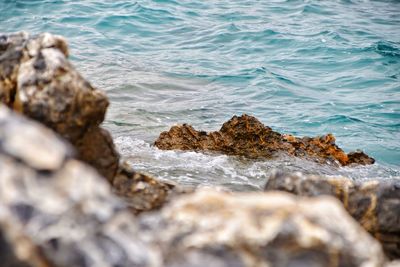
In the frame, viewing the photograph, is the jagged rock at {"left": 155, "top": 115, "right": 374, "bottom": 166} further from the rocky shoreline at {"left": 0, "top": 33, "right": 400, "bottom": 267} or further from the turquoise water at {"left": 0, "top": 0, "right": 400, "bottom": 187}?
the rocky shoreline at {"left": 0, "top": 33, "right": 400, "bottom": 267}

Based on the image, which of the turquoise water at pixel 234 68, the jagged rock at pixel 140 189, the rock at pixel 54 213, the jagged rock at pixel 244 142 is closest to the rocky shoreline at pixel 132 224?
the rock at pixel 54 213

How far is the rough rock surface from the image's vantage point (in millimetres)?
4266

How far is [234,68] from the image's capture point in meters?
15.8

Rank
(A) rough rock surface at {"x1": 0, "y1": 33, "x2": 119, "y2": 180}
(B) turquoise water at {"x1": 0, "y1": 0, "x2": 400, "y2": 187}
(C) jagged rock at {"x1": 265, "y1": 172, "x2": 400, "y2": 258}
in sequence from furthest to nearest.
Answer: (B) turquoise water at {"x1": 0, "y1": 0, "x2": 400, "y2": 187}
(C) jagged rock at {"x1": 265, "y1": 172, "x2": 400, "y2": 258}
(A) rough rock surface at {"x1": 0, "y1": 33, "x2": 119, "y2": 180}

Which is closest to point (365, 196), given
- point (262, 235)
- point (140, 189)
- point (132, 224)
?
point (140, 189)

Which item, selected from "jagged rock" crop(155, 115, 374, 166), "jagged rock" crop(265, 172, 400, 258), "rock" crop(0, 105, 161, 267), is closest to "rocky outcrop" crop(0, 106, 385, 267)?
"rock" crop(0, 105, 161, 267)

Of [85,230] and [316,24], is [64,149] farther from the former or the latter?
[316,24]

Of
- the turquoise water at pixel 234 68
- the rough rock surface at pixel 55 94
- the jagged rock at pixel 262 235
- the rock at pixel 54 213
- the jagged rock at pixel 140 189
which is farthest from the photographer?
the turquoise water at pixel 234 68

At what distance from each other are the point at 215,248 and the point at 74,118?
1926 millimetres

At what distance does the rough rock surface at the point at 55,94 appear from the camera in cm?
427

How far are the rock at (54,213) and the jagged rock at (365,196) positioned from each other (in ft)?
6.93

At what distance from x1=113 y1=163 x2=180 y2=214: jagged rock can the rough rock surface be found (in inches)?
11.5

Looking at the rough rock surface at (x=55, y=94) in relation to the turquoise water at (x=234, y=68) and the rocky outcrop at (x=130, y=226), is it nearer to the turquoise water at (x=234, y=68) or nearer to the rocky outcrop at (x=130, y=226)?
the rocky outcrop at (x=130, y=226)

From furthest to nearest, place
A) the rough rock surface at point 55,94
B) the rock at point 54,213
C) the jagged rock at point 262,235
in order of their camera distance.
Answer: the rough rock surface at point 55,94 < the jagged rock at point 262,235 < the rock at point 54,213
